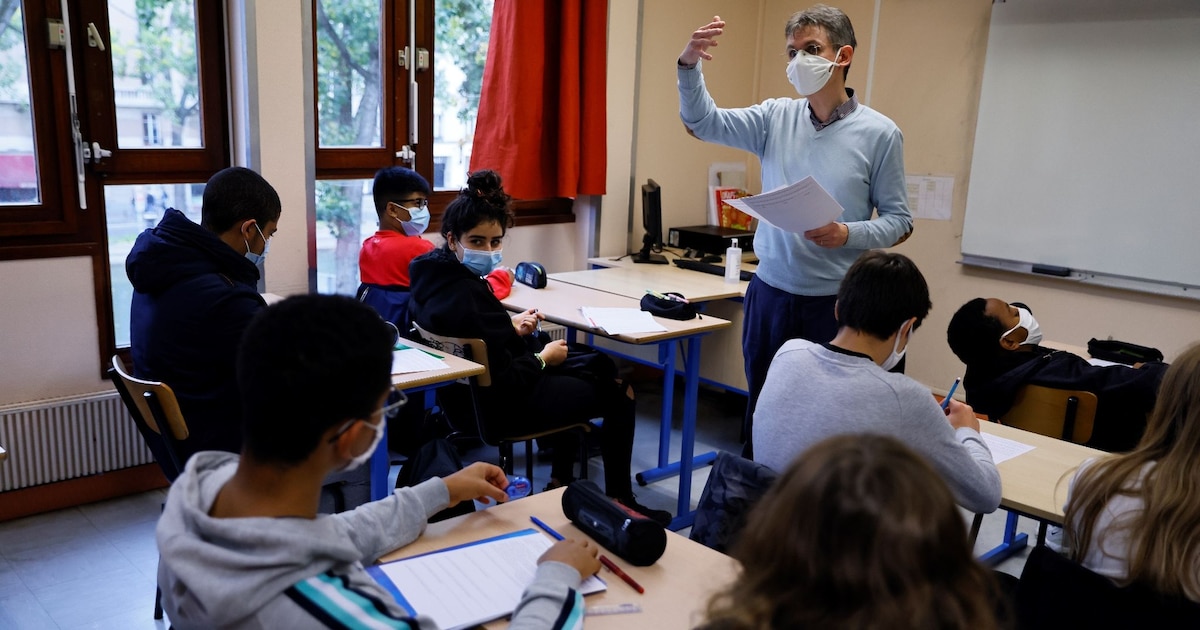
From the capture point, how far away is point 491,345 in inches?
117

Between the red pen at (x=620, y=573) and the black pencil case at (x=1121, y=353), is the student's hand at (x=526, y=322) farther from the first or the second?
the black pencil case at (x=1121, y=353)

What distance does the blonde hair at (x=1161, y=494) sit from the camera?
140cm

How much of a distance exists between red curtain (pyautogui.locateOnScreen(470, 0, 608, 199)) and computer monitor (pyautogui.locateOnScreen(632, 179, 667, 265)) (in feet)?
0.84

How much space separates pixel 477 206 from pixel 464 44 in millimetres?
1607

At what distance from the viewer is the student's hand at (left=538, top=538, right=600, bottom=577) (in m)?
1.43

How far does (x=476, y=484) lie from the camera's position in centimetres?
166

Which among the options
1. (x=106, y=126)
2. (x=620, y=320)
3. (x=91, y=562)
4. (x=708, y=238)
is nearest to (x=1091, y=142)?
(x=708, y=238)

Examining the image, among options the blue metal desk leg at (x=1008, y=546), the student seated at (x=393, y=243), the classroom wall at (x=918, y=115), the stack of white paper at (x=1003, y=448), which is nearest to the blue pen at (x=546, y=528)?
the stack of white paper at (x=1003, y=448)

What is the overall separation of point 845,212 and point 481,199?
1186mm

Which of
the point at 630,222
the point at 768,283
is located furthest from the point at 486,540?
the point at 630,222

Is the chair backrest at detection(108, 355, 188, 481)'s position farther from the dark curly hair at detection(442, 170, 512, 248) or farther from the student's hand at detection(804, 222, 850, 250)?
the student's hand at detection(804, 222, 850, 250)

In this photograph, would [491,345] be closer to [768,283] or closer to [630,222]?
[768,283]

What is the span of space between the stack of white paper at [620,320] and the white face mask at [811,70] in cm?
100

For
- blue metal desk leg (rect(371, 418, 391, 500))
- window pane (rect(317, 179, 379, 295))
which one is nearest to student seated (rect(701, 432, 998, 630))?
blue metal desk leg (rect(371, 418, 391, 500))
